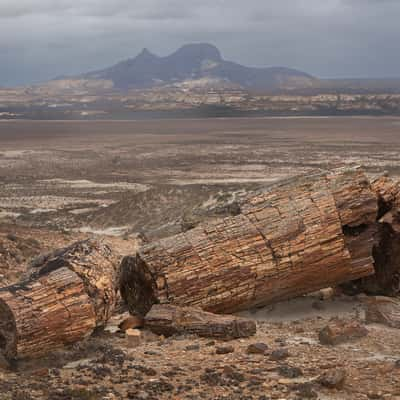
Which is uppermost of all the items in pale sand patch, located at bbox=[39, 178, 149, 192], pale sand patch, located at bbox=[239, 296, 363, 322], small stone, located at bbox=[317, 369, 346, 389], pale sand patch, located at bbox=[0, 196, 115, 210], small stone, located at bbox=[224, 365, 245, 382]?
small stone, located at bbox=[317, 369, 346, 389]

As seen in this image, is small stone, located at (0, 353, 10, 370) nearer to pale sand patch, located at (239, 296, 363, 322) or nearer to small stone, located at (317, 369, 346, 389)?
small stone, located at (317, 369, 346, 389)

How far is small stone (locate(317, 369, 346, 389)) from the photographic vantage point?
29.7ft

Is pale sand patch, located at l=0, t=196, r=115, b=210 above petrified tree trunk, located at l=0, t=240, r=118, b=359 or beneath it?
beneath

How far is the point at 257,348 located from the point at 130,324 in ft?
9.04

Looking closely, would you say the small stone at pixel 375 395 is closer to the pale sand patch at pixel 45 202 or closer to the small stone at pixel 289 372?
the small stone at pixel 289 372

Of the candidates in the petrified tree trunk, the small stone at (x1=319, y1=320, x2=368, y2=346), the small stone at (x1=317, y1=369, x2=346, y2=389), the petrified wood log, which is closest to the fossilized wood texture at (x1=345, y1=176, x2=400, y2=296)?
the small stone at (x1=319, y1=320, x2=368, y2=346)

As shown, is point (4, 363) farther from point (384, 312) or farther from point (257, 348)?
point (384, 312)

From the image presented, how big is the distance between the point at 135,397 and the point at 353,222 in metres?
6.76

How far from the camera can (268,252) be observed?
42.7 feet

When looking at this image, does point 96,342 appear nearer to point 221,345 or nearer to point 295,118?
point 221,345

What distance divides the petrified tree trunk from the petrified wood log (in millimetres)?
916

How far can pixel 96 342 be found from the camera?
11297 mm

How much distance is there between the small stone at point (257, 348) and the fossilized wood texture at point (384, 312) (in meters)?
3.06

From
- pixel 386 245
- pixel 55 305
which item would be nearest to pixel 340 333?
pixel 386 245
